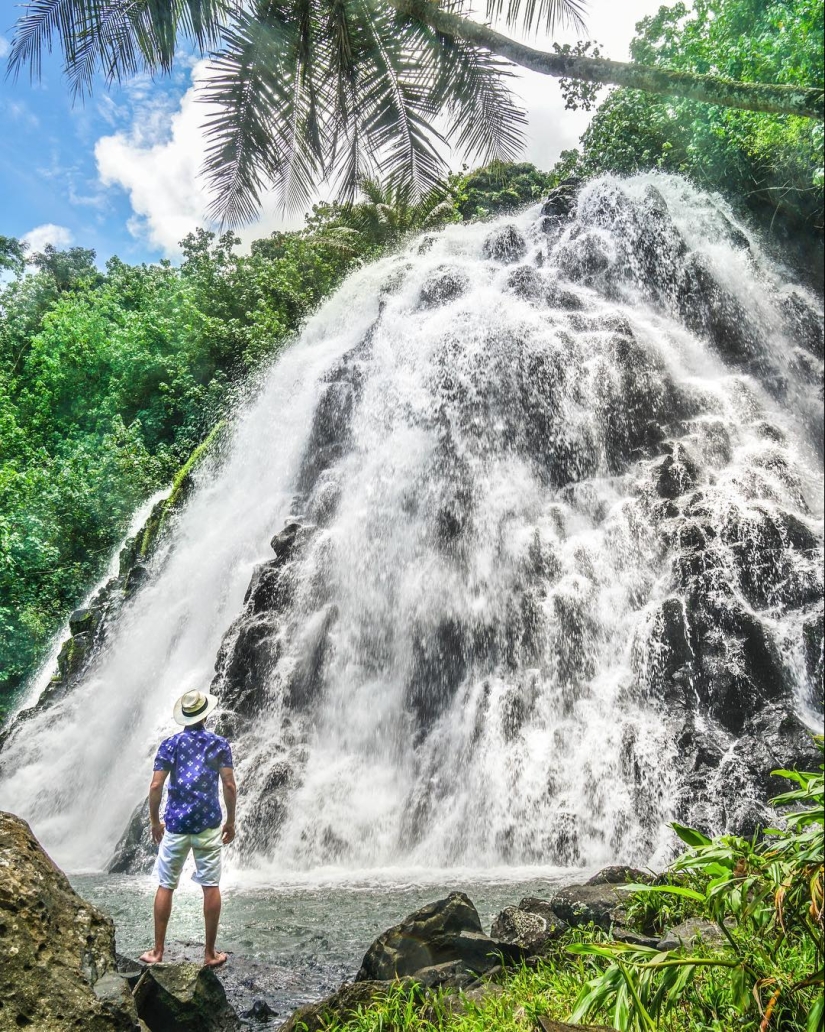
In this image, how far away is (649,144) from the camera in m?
→ 22.8

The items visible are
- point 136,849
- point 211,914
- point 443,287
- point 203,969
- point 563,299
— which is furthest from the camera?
point 443,287

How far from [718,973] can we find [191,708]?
3.59m

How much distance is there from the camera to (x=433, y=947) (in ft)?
14.5

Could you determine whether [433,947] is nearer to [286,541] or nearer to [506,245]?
[286,541]

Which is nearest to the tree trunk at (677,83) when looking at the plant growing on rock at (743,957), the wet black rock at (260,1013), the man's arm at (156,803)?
the plant growing on rock at (743,957)

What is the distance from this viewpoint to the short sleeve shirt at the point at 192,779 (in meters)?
4.75

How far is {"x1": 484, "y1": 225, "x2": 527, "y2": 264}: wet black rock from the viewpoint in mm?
18875

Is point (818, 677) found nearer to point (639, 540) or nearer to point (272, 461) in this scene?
point (639, 540)

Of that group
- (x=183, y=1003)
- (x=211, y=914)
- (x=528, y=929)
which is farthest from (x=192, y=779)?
(x=528, y=929)

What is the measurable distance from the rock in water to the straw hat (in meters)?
1.25

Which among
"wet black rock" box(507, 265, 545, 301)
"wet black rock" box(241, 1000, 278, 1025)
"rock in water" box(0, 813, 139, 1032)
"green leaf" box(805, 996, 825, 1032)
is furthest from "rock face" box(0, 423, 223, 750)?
"green leaf" box(805, 996, 825, 1032)

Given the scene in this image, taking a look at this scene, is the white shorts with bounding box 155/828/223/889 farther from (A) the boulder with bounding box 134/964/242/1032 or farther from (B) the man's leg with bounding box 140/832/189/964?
(A) the boulder with bounding box 134/964/242/1032

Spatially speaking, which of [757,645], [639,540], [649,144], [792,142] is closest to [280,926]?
[757,645]

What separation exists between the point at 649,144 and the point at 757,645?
1882 centimetres
